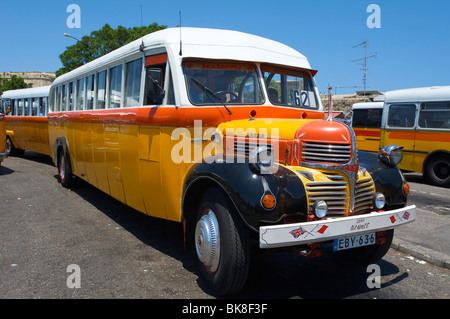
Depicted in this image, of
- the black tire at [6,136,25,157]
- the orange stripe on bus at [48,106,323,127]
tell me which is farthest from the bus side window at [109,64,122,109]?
the black tire at [6,136,25,157]

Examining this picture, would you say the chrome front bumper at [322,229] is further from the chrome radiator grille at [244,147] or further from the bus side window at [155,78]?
the bus side window at [155,78]

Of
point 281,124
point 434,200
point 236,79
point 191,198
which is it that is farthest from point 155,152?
point 434,200

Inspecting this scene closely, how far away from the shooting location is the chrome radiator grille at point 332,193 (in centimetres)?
356

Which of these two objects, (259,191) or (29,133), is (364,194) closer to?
(259,191)

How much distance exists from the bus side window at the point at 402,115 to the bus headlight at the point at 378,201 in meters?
9.42

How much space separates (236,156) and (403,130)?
10.4 m

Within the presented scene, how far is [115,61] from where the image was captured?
599 centimetres

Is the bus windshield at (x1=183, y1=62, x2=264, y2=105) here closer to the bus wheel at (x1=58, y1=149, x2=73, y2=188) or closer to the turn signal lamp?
the turn signal lamp

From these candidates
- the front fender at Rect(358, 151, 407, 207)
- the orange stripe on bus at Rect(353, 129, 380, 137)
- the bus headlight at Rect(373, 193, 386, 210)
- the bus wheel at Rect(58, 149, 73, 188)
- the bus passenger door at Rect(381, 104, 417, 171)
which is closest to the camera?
the bus headlight at Rect(373, 193, 386, 210)

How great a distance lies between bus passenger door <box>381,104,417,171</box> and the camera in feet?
40.4

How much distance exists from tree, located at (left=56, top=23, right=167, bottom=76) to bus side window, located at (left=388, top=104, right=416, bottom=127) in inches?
1240

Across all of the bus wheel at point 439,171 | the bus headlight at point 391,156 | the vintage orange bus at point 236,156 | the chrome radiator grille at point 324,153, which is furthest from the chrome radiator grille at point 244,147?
the bus wheel at point 439,171

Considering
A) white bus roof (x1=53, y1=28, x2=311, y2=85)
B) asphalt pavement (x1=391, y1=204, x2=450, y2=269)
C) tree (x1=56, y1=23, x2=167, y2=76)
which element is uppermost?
tree (x1=56, y1=23, x2=167, y2=76)
